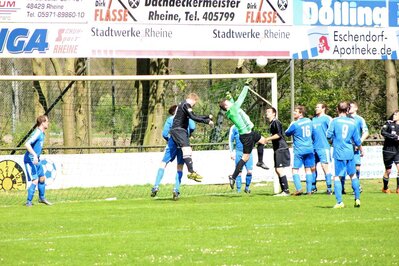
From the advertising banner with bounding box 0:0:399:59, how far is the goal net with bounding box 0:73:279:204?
3.82ft

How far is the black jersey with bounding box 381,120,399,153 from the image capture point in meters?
22.0

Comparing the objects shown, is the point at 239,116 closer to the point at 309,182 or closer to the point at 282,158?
the point at 282,158

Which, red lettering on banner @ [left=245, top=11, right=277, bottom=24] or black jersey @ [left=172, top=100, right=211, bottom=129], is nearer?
black jersey @ [left=172, top=100, right=211, bottom=129]

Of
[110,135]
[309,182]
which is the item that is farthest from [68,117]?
[309,182]

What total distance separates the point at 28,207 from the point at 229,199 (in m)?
4.38

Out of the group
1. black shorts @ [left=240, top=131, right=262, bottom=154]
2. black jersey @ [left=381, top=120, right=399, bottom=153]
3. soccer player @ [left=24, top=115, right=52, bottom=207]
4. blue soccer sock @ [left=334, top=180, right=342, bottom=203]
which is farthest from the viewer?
black jersey @ [left=381, top=120, right=399, bottom=153]

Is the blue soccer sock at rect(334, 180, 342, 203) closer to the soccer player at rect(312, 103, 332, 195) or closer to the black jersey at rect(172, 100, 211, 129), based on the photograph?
the black jersey at rect(172, 100, 211, 129)

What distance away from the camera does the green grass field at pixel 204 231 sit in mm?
11555

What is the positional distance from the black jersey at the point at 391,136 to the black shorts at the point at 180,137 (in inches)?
197

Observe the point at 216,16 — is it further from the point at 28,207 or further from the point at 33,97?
the point at 28,207

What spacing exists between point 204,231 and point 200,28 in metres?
12.8

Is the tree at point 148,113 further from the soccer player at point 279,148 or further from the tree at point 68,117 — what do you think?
the soccer player at point 279,148

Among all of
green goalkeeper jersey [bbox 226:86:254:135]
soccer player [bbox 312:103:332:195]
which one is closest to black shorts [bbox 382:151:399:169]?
soccer player [bbox 312:103:332:195]

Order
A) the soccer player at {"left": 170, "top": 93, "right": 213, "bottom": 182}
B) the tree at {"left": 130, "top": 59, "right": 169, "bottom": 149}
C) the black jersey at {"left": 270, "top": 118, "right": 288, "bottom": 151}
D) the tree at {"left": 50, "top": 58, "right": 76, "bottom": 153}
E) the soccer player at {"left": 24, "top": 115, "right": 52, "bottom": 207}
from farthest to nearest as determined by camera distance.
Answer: the tree at {"left": 130, "top": 59, "right": 169, "bottom": 149}, the tree at {"left": 50, "top": 58, "right": 76, "bottom": 153}, the black jersey at {"left": 270, "top": 118, "right": 288, "bottom": 151}, the soccer player at {"left": 170, "top": 93, "right": 213, "bottom": 182}, the soccer player at {"left": 24, "top": 115, "right": 52, "bottom": 207}
